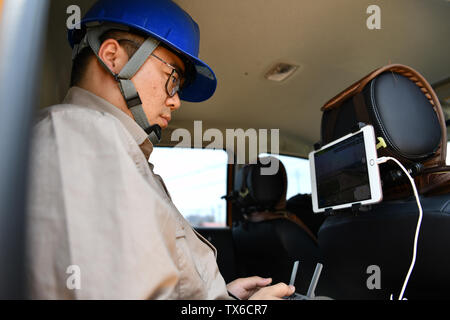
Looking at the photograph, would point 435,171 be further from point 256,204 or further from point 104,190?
point 256,204

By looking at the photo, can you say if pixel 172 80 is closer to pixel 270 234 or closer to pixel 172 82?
pixel 172 82

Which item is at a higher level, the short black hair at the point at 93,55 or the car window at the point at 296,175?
the short black hair at the point at 93,55

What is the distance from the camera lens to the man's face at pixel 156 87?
3.71 feet

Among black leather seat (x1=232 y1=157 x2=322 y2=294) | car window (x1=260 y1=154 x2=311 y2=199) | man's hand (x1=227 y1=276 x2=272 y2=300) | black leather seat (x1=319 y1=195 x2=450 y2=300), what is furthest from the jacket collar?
car window (x1=260 y1=154 x2=311 y2=199)

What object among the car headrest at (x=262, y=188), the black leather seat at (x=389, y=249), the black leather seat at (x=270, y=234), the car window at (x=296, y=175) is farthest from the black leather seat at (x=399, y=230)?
the car window at (x=296, y=175)

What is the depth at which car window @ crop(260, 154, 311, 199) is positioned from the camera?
10.4ft

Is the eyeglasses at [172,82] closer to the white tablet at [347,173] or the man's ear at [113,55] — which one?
the man's ear at [113,55]

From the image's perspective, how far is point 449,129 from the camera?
2.51 m

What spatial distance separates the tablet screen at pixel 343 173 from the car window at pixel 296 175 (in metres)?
1.53

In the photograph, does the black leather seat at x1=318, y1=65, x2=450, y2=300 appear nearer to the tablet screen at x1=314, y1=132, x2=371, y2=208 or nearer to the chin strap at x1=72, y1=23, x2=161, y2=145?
the tablet screen at x1=314, y1=132, x2=371, y2=208

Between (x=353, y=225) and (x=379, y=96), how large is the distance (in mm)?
519

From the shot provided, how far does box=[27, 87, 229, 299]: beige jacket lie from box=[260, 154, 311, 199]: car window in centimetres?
251

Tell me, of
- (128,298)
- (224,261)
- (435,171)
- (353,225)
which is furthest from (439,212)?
(224,261)

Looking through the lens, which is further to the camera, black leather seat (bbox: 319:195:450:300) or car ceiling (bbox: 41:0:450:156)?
car ceiling (bbox: 41:0:450:156)
